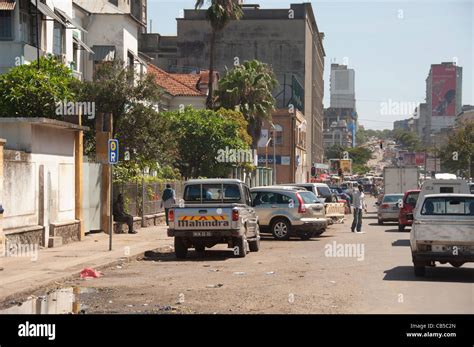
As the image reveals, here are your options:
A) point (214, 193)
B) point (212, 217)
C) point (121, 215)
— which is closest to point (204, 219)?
point (212, 217)

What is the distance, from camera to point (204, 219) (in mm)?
21141

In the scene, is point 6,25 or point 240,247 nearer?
point 240,247

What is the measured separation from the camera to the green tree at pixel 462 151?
3567 inches

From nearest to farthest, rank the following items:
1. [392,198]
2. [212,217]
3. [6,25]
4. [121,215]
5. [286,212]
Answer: [212,217] < [286,212] < [121,215] < [6,25] < [392,198]

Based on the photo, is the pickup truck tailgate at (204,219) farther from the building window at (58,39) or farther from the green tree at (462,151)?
the green tree at (462,151)

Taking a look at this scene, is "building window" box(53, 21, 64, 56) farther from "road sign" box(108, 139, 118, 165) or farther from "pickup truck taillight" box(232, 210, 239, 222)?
"pickup truck taillight" box(232, 210, 239, 222)

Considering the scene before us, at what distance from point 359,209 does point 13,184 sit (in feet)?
51.0

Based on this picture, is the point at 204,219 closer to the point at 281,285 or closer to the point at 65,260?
the point at 65,260

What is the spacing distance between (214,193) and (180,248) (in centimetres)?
194

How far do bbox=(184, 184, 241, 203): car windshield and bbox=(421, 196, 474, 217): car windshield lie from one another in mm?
6677

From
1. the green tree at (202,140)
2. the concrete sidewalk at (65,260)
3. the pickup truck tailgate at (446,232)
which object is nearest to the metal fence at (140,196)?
the concrete sidewalk at (65,260)

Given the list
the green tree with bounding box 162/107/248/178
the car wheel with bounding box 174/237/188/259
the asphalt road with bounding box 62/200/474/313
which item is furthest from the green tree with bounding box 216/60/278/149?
the car wheel with bounding box 174/237/188/259

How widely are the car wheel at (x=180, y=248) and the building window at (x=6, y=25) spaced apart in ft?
47.9
